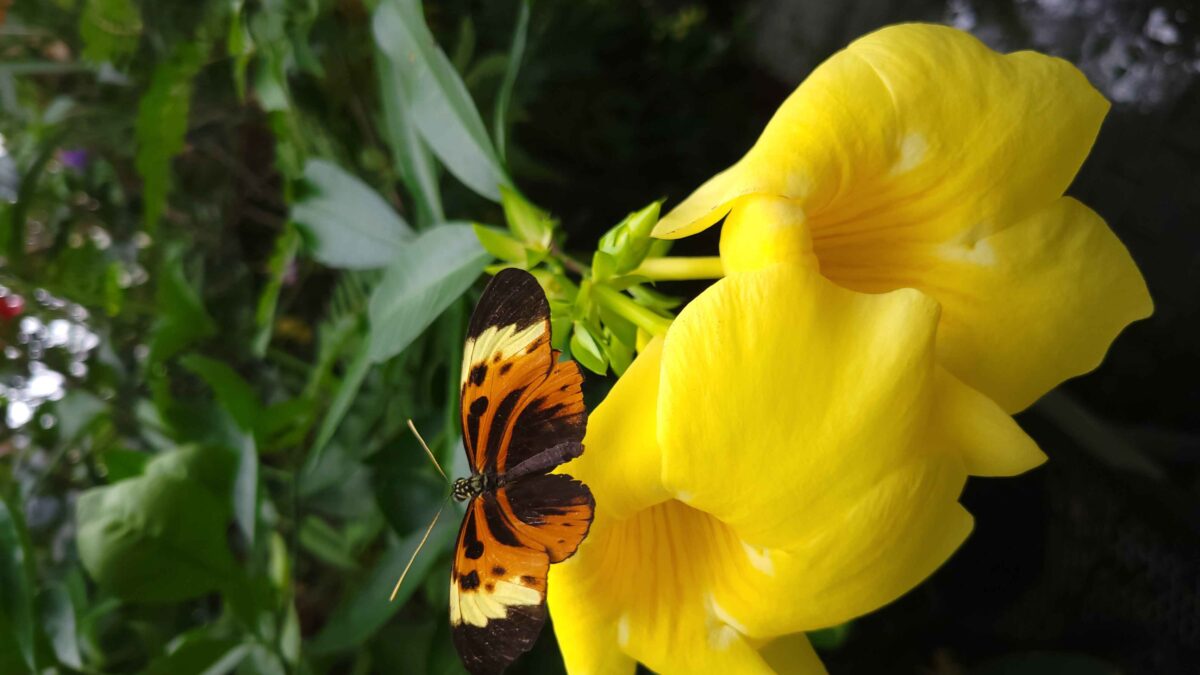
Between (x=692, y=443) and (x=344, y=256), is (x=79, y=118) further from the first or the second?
(x=692, y=443)

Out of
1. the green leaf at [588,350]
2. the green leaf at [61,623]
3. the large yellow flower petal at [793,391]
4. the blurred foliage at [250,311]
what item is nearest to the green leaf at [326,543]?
the blurred foliage at [250,311]

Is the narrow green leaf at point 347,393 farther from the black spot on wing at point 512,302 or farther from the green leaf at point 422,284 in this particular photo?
the black spot on wing at point 512,302

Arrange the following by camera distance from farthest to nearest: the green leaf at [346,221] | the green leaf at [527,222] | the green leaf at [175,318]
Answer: the green leaf at [175,318] < the green leaf at [346,221] < the green leaf at [527,222]

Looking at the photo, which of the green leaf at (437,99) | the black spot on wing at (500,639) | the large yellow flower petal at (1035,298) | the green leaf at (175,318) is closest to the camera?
the black spot on wing at (500,639)

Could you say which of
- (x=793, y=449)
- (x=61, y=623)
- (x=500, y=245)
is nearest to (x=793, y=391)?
(x=793, y=449)

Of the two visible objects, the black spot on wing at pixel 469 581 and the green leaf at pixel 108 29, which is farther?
the green leaf at pixel 108 29

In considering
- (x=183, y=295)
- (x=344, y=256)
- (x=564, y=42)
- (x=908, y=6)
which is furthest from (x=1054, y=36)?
(x=183, y=295)

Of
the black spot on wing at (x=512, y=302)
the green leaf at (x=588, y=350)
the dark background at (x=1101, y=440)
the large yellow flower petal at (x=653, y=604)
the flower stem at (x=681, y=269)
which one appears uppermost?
the black spot on wing at (x=512, y=302)

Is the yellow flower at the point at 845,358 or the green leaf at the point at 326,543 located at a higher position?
the yellow flower at the point at 845,358
